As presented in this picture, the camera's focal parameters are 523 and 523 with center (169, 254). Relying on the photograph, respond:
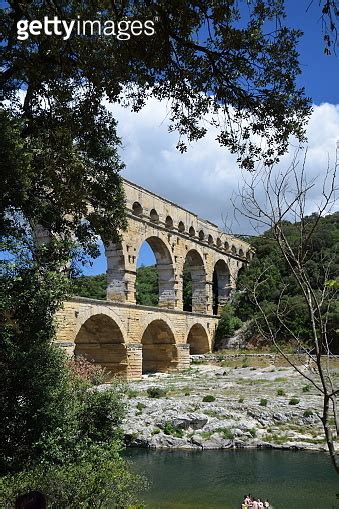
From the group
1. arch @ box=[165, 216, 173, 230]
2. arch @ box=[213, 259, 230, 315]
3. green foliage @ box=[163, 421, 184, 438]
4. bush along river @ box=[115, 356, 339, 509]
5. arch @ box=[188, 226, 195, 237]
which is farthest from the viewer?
arch @ box=[213, 259, 230, 315]

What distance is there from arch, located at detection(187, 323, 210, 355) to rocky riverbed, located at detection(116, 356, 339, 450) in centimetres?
1264

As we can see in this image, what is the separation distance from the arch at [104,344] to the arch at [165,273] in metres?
6.61

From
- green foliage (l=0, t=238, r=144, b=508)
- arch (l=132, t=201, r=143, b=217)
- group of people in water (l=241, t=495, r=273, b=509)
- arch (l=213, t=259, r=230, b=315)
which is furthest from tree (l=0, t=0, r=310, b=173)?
arch (l=213, t=259, r=230, b=315)

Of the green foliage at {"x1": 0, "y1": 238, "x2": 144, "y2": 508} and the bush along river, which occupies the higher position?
the green foliage at {"x1": 0, "y1": 238, "x2": 144, "y2": 508}

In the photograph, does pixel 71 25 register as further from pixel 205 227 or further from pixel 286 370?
pixel 205 227

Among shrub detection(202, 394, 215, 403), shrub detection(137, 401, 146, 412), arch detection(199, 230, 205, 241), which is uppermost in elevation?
arch detection(199, 230, 205, 241)

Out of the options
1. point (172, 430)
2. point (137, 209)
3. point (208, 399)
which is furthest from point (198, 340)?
point (172, 430)

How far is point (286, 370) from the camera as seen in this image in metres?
27.2

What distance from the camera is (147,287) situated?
4912 cm

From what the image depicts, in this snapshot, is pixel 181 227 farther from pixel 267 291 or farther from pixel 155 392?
pixel 155 392

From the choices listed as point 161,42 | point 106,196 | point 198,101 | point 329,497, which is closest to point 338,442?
point 329,497

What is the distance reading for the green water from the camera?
1155cm

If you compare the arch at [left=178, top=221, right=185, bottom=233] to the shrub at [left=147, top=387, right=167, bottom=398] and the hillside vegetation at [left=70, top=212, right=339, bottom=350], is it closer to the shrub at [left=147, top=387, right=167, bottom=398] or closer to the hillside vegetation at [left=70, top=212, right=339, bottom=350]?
the hillside vegetation at [left=70, top=212, right=339, bottom=350]

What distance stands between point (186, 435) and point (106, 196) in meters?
10.9
